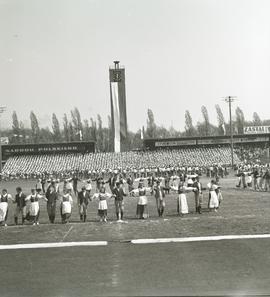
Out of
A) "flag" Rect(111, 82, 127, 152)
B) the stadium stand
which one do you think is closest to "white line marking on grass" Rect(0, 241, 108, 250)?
"flag" Rect(111, 82, 127, 152)

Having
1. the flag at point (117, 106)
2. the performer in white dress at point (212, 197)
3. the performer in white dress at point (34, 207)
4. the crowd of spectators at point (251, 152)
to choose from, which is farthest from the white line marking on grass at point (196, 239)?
the crowd of spectators at point (251, 152)

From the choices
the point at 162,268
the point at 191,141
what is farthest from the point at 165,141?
the point at 162,268

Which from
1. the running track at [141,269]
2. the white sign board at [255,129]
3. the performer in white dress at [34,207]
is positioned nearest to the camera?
the running track at [141,269]

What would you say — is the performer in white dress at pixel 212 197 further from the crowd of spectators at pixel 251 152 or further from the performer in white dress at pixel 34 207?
the crowd of spectators at pixel 251 152

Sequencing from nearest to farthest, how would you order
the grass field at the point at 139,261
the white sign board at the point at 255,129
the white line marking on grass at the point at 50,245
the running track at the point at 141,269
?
the running track at the point at 141,269 → the grass field at the point at 139,261 → the white line marking on grass at the point at 50,245 → the white sign board at the point at 255,129

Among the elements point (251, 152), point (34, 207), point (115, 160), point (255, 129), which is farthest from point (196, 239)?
point (255, 129)

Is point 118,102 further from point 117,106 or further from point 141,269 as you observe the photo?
point 141,269
